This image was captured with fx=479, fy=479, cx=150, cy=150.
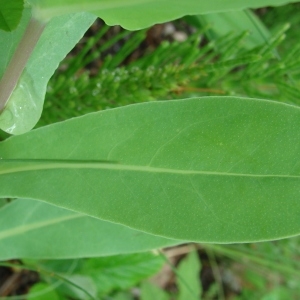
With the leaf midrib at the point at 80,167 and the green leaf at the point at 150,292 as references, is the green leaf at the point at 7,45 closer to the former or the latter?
the leaf midrib at the point at 80,167

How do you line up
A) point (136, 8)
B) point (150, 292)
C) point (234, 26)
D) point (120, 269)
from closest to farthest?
point (136, 8) < point (234, 26) < point (120, 269) < point (150, 292)

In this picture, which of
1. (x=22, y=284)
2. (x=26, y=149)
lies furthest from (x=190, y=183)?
(x=22, y=284)

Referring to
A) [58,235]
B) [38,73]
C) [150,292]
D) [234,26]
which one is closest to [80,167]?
[38,73]

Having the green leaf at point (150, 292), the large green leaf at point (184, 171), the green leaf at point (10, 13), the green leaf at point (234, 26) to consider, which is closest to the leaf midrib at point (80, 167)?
the large green leaf at point (184, 171)

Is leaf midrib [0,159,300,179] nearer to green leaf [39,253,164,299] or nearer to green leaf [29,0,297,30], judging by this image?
green leaf [29,0,297,30]

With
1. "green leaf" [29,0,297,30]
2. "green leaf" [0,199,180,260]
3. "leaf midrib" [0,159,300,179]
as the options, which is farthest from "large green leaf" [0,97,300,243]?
"green leaf" [0,199,180,260]

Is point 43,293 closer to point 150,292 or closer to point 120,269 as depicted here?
point 120,269
